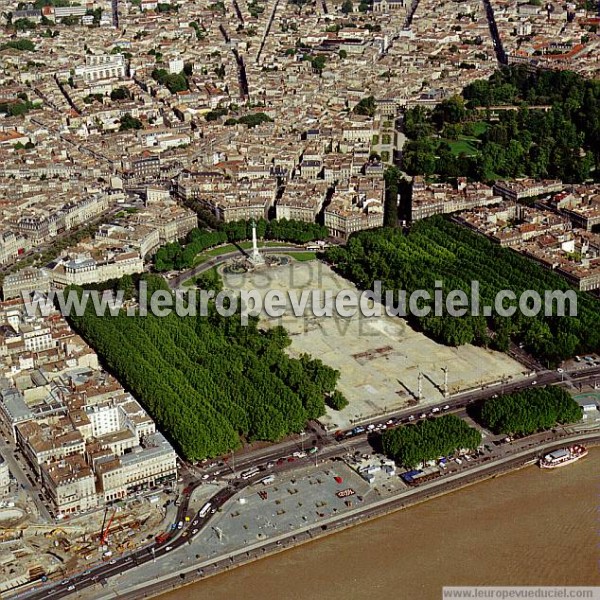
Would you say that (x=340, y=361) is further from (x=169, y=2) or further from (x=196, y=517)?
(x=169, y=2)

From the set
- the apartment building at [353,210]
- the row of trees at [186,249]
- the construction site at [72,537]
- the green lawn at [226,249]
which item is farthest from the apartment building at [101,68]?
the construction site at [72,537]

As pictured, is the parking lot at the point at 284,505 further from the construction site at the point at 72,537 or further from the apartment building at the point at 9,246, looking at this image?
the apartment building at the point at 9,246

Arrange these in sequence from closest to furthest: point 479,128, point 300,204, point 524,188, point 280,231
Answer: point 280,231 < point 300,204 < point 524,188 < point 479,128

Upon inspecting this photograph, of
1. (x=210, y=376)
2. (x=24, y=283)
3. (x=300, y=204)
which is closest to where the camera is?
(x=210, y=376)

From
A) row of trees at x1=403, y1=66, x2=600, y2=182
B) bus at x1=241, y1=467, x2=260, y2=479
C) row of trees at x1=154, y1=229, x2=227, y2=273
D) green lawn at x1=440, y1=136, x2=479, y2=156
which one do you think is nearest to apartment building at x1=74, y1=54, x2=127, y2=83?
row of trees at x1=403, y1=66, x2=600, y2=182

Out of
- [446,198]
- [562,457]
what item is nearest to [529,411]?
[562,457]

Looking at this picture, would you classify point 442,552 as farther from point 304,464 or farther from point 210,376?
point 210,376

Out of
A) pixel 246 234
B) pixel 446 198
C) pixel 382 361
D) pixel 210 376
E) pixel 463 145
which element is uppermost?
pixel 463 145
